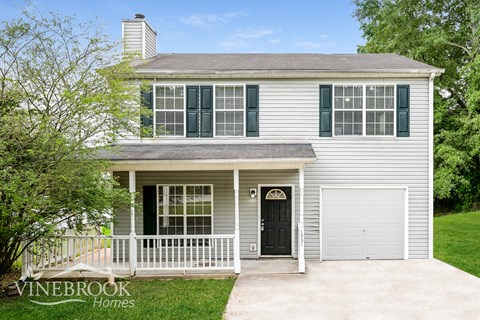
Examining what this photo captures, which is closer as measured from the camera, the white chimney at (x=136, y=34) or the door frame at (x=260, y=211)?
the door frame at (x=260, y=211)

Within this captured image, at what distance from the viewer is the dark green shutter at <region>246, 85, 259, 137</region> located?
9773 millimetres

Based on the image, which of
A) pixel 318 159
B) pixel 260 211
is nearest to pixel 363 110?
pixel 318 159

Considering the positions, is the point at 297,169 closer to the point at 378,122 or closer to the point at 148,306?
the point at 378,122

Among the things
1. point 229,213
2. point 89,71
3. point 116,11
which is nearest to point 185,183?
point 229,213

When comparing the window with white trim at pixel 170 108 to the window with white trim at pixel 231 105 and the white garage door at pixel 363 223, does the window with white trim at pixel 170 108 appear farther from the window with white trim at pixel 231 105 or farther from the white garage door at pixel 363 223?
the white garage door at pixel 363 223

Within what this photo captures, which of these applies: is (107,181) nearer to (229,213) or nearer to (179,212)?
(179,212)

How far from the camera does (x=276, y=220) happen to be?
987 cm

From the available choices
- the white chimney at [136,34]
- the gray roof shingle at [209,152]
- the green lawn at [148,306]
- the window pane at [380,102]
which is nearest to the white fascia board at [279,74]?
the window pane at [380,102]

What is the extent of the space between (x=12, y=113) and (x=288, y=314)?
19.8 feet

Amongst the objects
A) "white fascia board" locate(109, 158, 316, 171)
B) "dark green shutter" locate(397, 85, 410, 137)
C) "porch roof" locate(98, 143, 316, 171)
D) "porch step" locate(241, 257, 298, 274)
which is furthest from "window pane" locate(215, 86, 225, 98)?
"dark green shutter" locate(397, 85, 410, 137)

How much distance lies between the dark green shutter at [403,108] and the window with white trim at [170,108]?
5685 millimetres

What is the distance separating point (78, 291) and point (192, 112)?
5014 millimetres

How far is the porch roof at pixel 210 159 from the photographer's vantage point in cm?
826

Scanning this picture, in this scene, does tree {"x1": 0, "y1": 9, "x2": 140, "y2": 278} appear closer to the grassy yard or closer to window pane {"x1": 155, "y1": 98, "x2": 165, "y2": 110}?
window pane {"x1": 155, "y1": 98, "x2": 165, "y2": 110}
